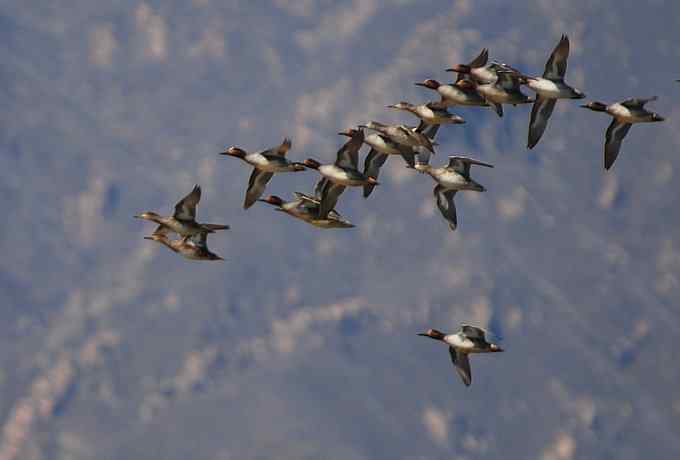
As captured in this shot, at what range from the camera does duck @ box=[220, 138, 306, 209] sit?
69.2 m

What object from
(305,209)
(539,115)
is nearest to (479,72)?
(539,115)

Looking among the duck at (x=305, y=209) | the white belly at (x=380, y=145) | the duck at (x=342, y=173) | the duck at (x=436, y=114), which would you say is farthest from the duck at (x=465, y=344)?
the duck at (x=436, y=114)

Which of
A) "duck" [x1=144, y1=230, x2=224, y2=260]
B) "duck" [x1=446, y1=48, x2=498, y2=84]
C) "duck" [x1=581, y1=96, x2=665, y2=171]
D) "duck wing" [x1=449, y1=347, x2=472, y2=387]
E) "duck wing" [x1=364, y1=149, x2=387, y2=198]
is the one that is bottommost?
"duck wing" [x1=449, y1=347, x2=472, y2=387]

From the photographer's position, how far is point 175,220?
68812 millimetres

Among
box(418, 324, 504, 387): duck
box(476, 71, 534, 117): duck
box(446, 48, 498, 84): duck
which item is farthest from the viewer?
box(446, 48, 498, 84): duck

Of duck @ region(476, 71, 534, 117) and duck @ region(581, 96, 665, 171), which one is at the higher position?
duck @ region(476, 71, 534, 117)

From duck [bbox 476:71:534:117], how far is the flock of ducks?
4 cm

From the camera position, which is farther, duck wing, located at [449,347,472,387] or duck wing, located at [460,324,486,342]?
duck wing, located at [449,347,472,387]

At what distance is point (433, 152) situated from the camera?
6781cm

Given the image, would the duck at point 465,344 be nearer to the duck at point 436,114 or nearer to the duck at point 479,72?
the duck at point 436,114

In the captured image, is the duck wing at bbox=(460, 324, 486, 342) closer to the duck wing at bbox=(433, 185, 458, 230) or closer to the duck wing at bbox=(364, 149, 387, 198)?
the duck wing at bbox=(433, 185, 458, 230)

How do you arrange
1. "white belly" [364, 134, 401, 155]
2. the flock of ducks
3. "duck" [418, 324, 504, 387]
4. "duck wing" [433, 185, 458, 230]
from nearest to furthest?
1. the flock of ducks
2. "duck" [418, 324, 504, 387]
3. "white belly" [364, 134, 401, 155]
4. "duck wing" [433, 185, 458, 230]

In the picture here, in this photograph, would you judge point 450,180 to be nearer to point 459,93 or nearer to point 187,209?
point 459,93

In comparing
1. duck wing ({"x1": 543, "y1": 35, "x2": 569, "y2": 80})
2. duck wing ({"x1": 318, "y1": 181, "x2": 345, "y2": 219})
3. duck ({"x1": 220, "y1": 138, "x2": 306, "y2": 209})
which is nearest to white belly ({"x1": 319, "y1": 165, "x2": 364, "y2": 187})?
duck wing ({"x1": 318, "y1": 181, "x2": 345, "y2": 219})
